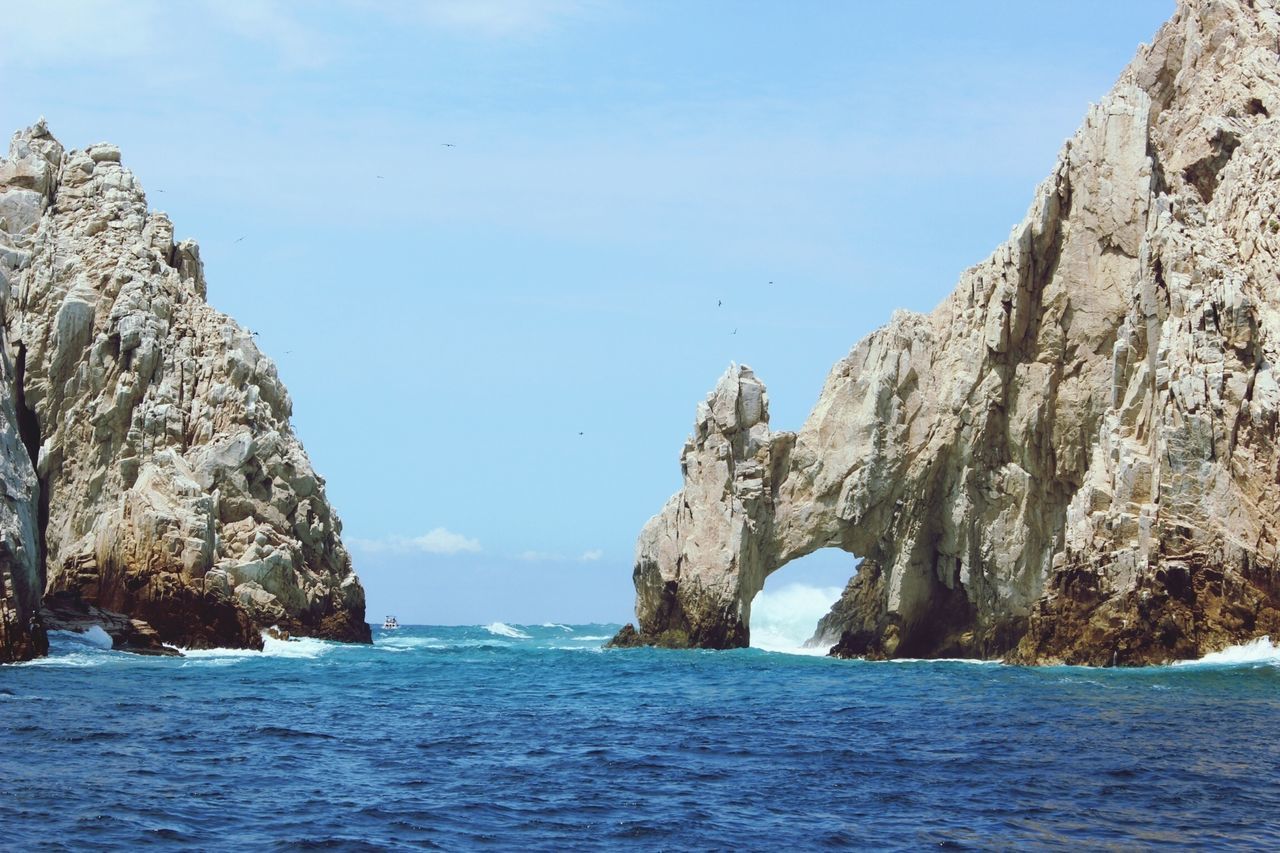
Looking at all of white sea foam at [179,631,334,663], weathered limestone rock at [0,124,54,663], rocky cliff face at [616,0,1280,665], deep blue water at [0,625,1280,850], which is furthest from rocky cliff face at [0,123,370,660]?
rocky cliff face at [616,0,1280,665]

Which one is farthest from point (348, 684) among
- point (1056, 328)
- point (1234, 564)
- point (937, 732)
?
point (1056, 328)

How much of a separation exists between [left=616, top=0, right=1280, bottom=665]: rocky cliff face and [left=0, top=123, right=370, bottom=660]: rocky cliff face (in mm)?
16432

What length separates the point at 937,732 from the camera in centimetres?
Result: 2691

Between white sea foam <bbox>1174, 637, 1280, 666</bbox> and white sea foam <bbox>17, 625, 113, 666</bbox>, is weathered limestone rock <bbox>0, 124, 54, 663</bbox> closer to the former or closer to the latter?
white sea foam <bbox>17, 625, 113, 666</bbox>

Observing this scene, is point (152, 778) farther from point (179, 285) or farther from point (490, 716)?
point (179, 285)

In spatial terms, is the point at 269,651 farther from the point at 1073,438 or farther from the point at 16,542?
the point at 1073,438

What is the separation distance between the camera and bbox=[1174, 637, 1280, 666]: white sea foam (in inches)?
1517

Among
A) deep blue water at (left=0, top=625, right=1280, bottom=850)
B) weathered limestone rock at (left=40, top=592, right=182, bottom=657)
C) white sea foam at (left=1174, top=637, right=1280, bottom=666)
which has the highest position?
white sea foam at (left=1174, top=637, right=1280, bottom=666)

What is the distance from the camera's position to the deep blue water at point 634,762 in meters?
17.2

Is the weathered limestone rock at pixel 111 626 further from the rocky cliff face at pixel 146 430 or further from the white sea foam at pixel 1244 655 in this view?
the white sea foam at pixel 1244 655

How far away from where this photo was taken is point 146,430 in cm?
5344

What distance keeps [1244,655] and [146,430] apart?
39403 mm

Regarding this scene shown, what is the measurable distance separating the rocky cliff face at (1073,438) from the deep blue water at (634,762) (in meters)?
5.12

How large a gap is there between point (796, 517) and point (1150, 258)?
744 inches
